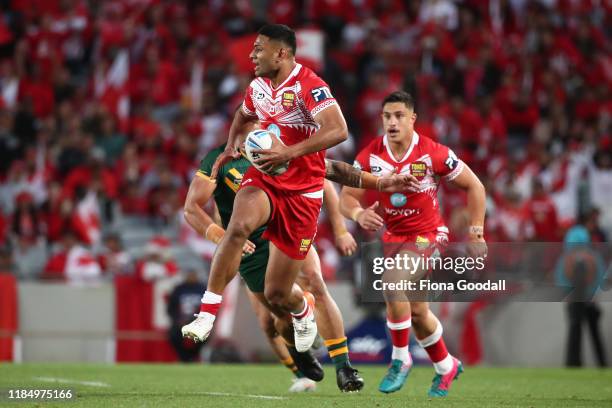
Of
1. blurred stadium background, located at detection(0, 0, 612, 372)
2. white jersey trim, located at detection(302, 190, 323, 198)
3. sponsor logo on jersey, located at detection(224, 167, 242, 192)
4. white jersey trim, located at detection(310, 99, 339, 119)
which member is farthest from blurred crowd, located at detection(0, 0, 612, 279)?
white jersey trim, located at detection(310, 99, 339, 119)

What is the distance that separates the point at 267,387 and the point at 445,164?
2665 millimetres

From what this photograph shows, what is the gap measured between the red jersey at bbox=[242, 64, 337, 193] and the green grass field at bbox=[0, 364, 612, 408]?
63.9 inches

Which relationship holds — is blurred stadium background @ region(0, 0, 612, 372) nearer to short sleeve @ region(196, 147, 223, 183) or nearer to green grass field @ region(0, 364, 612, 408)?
green grass field @ region(0, 364, 612, 408)

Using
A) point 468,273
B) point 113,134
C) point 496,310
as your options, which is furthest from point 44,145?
point 468,273

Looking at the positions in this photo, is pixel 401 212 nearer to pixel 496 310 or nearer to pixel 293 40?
pixel 293 40

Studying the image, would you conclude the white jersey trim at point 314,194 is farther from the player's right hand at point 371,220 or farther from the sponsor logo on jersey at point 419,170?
the sponsor logo on jersey at point 419,170

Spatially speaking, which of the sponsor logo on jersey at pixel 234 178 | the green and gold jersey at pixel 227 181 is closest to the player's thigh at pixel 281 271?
the green and gold jersey at pixel 227 181

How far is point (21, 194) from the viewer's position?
58.7ft

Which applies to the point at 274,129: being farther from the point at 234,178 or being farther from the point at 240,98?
the point at 240,98

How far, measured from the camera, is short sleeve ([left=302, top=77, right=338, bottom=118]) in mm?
8305

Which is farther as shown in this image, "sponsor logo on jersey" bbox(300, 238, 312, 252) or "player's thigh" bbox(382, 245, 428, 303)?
"player's thigh" bbox(382, 245, 428, 303)

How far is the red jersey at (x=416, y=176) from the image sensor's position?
32.6ft

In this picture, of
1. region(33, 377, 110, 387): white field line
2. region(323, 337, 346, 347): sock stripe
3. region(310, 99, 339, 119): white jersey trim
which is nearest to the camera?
region(310, 99, 339, 119): white jersey trim

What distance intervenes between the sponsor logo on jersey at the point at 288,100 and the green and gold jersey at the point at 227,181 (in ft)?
5.21
